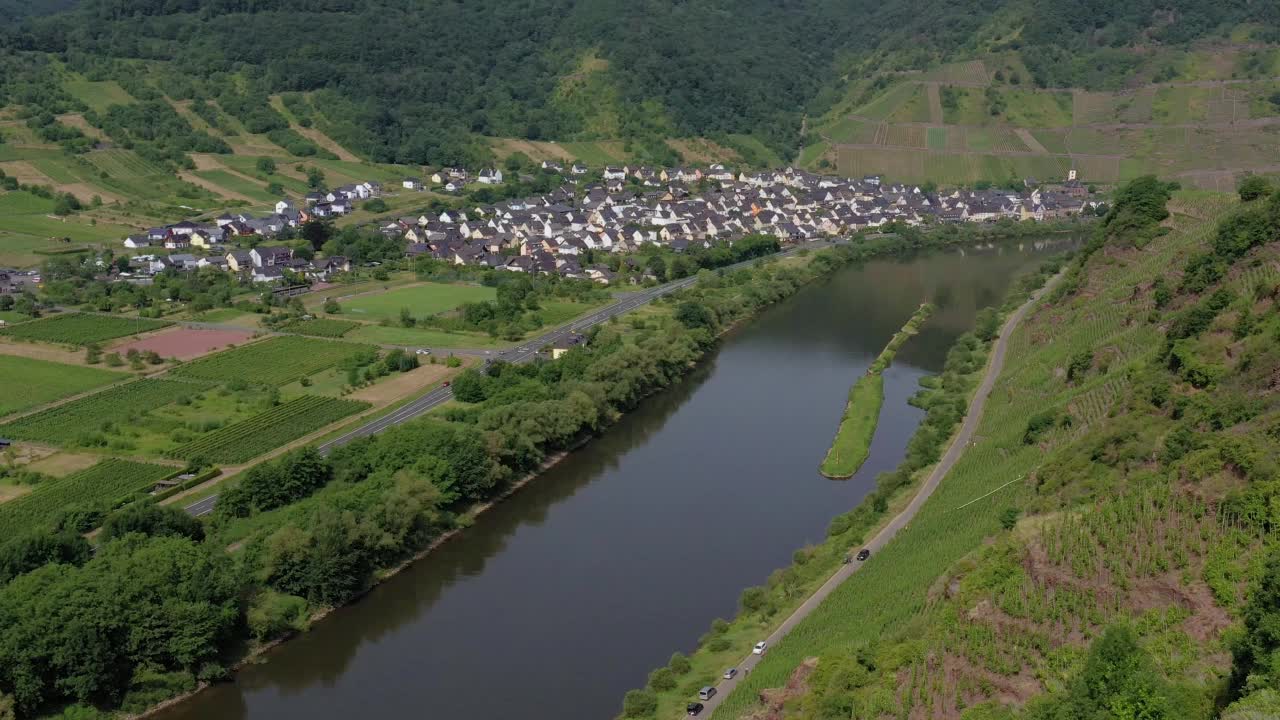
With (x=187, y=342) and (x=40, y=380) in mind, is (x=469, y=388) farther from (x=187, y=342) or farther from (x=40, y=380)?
(x=40, y=380)

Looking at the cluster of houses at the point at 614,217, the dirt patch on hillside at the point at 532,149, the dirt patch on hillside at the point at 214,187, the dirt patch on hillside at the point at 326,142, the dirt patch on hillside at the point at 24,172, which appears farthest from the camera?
the dirt patch on hillside at the point at 532,149

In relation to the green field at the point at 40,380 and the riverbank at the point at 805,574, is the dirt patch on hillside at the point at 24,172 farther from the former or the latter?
the riverbank at the point at 805,574

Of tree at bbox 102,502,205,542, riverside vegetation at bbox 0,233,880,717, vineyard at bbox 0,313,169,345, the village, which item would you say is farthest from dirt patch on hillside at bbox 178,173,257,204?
tree at bbox 102,502,205,542

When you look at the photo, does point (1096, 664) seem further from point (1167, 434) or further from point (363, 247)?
point (363, 247)

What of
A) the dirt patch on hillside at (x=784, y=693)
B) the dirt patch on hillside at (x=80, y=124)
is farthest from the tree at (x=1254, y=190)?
the dirt patch on hillside at (x=80, y=124)

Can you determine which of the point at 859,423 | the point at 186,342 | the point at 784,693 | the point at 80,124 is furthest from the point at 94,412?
the point at 80,124

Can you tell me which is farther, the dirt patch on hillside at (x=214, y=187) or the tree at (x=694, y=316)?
the dirt patch on hillside at (x=214, y=187)
